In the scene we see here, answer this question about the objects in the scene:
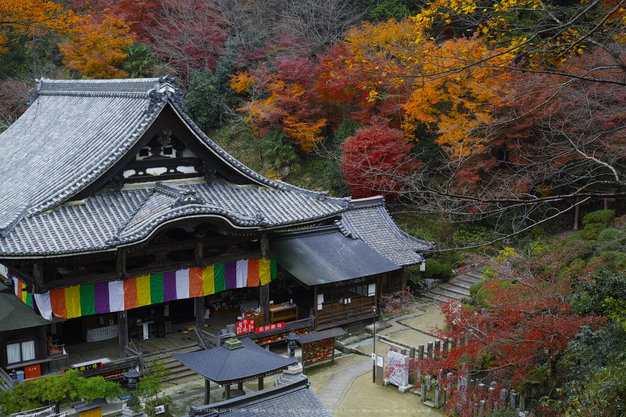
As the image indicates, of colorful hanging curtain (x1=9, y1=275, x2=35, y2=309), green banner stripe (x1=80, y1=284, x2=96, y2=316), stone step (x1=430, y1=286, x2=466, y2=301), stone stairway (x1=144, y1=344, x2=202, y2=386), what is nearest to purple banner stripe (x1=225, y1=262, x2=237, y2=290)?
stone stairway (x1=144, y1=344, x2=202, y2=386)

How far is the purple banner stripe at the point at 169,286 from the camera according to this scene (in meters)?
17.0

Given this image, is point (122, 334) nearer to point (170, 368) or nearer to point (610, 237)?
point (170, 368)

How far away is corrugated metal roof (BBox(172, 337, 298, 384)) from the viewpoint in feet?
43.3

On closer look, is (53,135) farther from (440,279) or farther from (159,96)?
(440,279)

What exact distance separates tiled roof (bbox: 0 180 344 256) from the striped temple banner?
160 centimetres

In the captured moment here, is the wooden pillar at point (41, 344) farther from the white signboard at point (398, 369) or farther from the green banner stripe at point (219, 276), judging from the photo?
the white signboard at point (398, 369)

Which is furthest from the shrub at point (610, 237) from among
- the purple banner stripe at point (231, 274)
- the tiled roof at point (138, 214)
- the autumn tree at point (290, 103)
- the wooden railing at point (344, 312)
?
the autumn tree at point (290, 103)

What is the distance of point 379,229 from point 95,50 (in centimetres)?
2193

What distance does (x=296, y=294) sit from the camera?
2262 cm

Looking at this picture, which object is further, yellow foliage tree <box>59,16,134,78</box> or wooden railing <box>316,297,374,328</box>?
yellow foliage tree <box>59,16,134,78</box>

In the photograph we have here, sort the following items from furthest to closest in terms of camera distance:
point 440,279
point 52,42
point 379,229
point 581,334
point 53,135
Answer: point 52,42 < point 440,279 < point 379,229 < point 53,135 < point 581,334

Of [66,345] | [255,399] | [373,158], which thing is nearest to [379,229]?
[373,158]

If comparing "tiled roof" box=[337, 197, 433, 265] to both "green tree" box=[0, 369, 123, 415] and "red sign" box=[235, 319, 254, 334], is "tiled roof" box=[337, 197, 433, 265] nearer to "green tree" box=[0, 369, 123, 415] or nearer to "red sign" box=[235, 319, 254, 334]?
"red sign" box=[235, 319, 254, 334]

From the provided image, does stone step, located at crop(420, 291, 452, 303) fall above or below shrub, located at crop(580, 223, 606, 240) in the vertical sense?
below
